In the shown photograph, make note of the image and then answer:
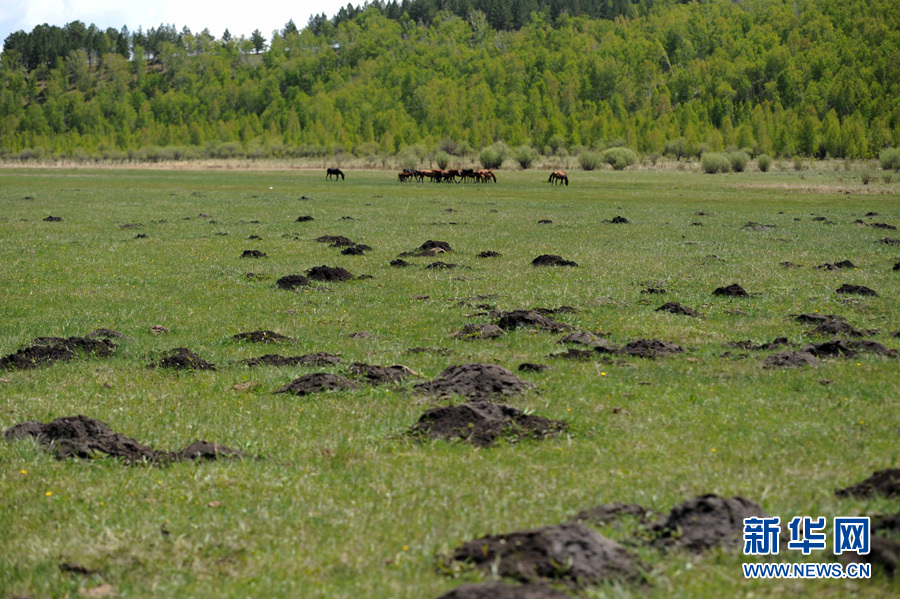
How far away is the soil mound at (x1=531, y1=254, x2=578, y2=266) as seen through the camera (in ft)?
95.7

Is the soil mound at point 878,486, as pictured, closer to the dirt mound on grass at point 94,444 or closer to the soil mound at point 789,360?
the soil mound at point 789,360

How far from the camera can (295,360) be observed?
52.0 feet

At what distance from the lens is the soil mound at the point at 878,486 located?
8.34 m

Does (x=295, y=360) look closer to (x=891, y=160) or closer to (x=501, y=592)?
(x=501, y=592)

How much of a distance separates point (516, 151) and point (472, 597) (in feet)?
438

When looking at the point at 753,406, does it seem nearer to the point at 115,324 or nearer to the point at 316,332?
the point at 316,332

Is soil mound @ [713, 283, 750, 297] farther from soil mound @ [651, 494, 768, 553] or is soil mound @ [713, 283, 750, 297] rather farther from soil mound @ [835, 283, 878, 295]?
soil mound @ [651, 494, 768, 553]

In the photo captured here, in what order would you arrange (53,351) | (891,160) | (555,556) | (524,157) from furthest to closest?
(524,157)
(891,160)
(53,351)
(555,556)

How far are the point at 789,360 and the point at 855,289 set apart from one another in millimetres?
9422

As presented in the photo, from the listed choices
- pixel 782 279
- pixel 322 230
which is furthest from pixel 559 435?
pixel 322 230

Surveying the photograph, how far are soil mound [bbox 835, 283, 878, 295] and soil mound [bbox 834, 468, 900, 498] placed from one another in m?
15.3

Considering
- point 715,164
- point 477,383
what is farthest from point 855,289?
point 715,164

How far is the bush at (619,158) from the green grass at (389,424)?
340 ft

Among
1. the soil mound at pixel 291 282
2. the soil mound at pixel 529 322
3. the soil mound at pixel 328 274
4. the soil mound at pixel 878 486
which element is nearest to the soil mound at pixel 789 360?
the soil mound at pixel 529 322
